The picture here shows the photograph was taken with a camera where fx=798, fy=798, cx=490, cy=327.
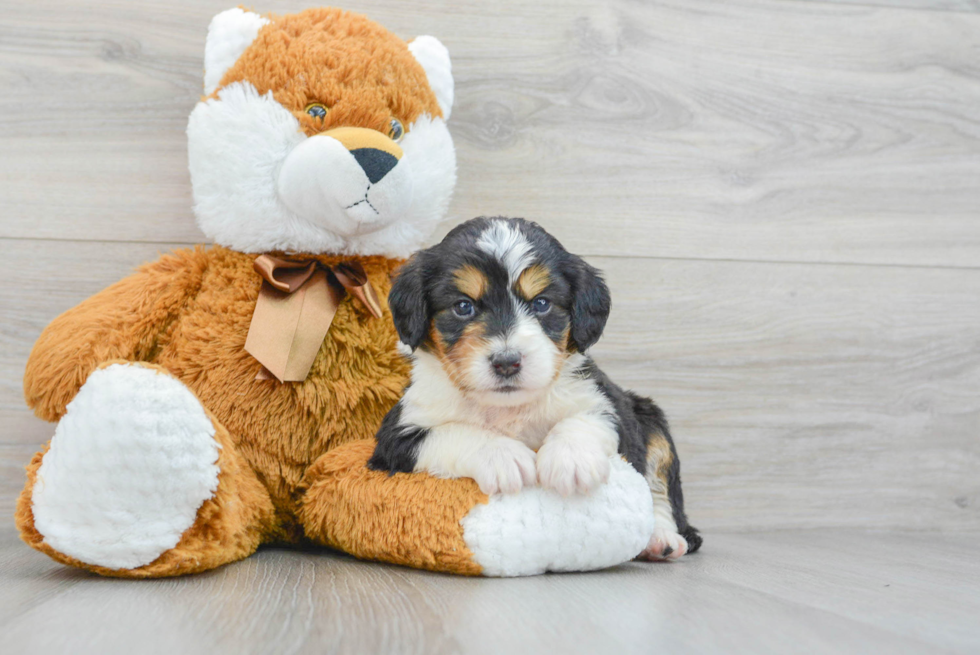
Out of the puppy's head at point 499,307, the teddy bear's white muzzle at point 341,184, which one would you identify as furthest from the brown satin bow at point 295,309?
the puppy's head at point 499,307

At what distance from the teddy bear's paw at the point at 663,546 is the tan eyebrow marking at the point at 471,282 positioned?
68 centimetres

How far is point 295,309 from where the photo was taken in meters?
1.73

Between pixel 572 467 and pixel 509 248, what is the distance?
1.42ft

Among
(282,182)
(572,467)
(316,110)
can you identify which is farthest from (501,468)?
(316,110)

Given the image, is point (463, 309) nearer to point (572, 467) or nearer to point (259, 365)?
point (572, 467)

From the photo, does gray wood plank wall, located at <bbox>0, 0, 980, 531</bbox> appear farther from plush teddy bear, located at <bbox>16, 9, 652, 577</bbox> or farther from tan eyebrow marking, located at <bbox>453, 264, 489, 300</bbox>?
tan eyebrow marking, located at <bbox>453, 264, 489, 300</bbox>

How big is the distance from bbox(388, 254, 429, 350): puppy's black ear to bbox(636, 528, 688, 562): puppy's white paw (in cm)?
69

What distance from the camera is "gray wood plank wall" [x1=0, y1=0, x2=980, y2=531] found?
215 centimetres

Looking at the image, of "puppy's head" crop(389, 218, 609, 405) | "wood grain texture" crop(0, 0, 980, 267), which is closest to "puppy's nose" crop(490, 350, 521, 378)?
"puppy's head" crop(389, 218, 609, 405)

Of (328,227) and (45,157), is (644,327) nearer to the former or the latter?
(328,227)

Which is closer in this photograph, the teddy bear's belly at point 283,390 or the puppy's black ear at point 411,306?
the puppy's black ear at point 411,306

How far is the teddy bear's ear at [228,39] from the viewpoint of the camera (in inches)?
69.9

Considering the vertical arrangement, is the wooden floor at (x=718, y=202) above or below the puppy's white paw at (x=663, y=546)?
above

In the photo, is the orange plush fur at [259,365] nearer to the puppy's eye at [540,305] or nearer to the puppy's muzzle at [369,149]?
the puppy's muzzle at [369,149]
